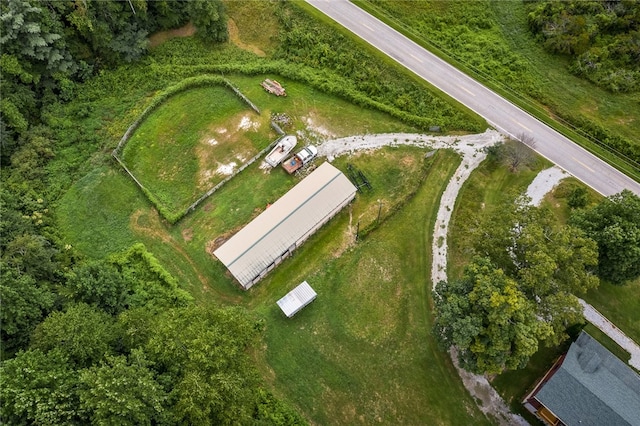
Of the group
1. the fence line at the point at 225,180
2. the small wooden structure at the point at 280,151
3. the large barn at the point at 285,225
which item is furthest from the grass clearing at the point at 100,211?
the small wooden structure at the point at 280,151

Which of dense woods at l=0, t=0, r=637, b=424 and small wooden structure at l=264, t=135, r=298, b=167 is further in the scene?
small wooden structure at l=264, t=135, r=298, b=167

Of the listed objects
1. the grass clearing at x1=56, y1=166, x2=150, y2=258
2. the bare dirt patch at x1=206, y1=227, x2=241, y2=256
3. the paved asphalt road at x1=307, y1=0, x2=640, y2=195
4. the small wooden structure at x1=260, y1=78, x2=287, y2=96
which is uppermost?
the paved asphalt road at x1=307, y1=0, x2=640, y2=195

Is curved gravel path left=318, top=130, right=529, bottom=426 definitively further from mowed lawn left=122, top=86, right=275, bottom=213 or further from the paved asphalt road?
mowed lawn left=122, top=86, right=275, bottom=213

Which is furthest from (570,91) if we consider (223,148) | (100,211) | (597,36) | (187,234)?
(100,211)

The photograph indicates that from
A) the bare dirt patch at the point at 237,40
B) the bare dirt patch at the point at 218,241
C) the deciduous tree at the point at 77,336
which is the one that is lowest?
the deciduous tree at the point at 77,336

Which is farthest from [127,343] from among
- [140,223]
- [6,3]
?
[6,3]

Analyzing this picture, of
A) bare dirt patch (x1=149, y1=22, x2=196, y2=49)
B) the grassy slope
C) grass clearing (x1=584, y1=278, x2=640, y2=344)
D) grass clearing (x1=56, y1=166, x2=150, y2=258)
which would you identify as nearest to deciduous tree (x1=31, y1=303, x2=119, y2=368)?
grass clearing (x1=56, y1=166, x2=150, y2=258)

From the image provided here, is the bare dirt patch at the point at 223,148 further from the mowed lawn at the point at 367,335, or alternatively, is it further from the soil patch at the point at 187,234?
the mowed lawn at the point at 367,335
